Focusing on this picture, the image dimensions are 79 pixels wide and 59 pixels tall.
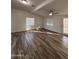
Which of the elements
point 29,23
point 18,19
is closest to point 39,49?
point 18,19

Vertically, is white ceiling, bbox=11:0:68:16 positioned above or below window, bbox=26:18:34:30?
above

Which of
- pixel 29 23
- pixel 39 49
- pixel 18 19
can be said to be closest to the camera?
pixel 39 49

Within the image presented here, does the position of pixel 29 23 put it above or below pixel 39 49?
above

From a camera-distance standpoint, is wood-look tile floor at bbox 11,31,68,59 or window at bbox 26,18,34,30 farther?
window at bbox 26,18,34,30

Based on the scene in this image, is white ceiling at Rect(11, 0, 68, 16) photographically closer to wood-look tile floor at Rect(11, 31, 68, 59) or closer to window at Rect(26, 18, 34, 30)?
wood-look tile floor at Rect(11, 31, 68, 59)

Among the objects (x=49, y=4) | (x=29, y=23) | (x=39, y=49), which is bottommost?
(x=39, y=49)

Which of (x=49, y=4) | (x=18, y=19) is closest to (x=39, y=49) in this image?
(x=49, y=4)

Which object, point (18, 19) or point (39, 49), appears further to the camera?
point (18, 19)

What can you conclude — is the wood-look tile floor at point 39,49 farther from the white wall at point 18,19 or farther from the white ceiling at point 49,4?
the white wall at point 18,19

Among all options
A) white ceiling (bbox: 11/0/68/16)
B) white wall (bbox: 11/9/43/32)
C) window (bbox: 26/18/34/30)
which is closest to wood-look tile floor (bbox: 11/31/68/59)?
white ceiling (bbox: 11/0/68/16)

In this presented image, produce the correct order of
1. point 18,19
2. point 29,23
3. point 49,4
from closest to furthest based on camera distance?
point 49,4, point 18,19, point 29,23

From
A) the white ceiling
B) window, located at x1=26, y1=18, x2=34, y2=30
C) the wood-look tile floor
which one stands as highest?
the white ceiling

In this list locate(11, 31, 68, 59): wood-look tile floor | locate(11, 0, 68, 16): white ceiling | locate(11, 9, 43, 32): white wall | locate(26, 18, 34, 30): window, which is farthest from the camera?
locate(26, 18, 34, 30): window

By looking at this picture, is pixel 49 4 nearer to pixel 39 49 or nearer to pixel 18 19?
pixel 39 49
